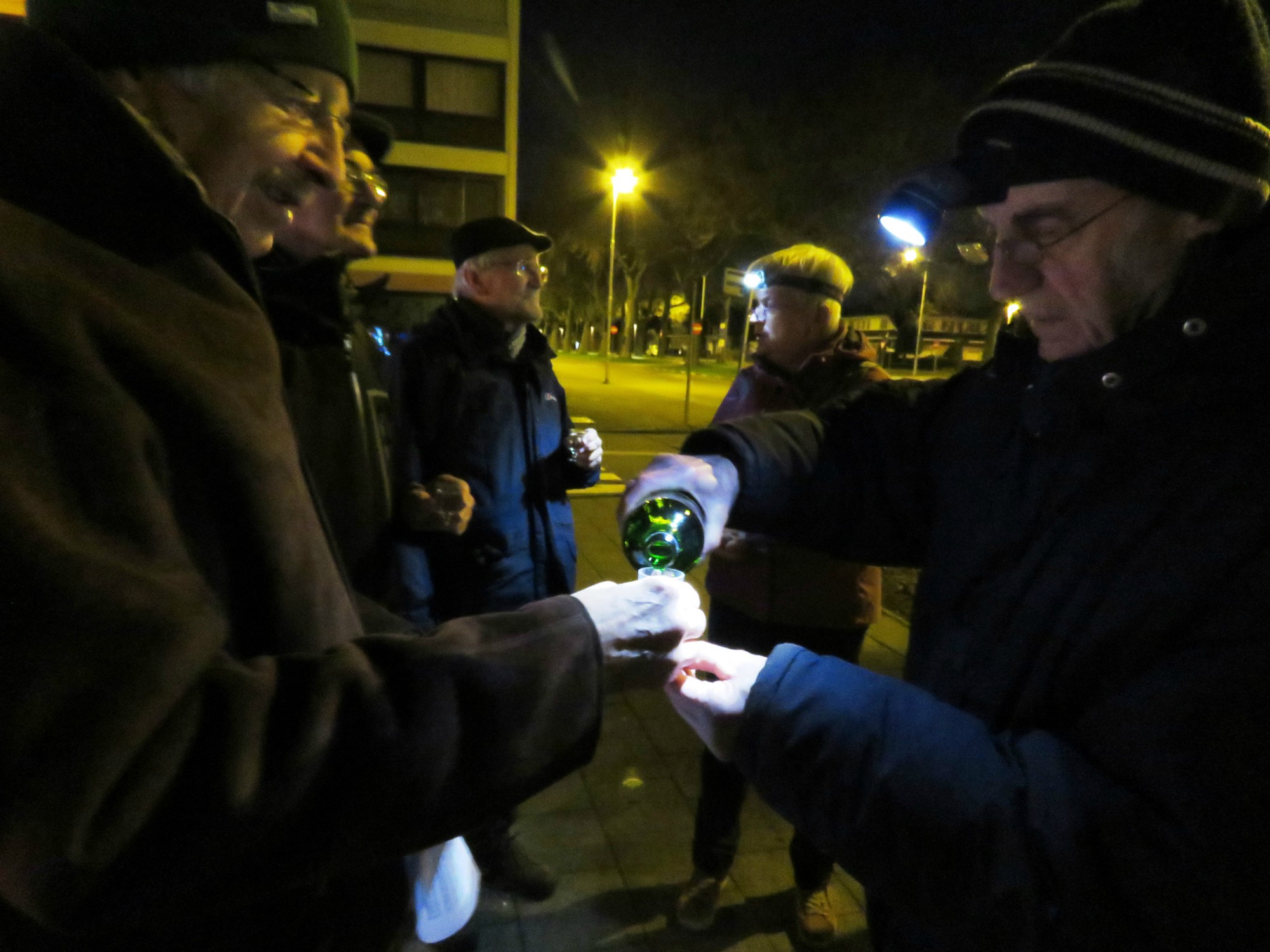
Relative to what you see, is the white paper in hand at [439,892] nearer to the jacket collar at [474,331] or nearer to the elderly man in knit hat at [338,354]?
the elderly man in knit hat at [338,354]

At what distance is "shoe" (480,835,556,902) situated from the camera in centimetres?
286

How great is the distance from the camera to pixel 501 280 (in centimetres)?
325

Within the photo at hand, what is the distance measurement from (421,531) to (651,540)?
5.20ft

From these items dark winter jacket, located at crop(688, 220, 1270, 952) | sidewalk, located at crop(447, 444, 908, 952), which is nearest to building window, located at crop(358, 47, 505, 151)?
sidewalk, located at crop(447, 444, 908, 952)

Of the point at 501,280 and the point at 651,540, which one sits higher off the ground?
the point at 501,280

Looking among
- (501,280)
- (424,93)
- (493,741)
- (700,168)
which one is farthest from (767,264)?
(700,168)

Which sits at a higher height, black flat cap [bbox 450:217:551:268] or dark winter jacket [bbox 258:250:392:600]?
black flat cap [bbox 450:217:551:268]

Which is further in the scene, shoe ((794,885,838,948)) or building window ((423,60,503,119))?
building window ((423,60,503,119))

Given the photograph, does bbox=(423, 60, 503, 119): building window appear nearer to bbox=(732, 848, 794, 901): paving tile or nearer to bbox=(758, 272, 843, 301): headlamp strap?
bbox=(758, 272, 843, 301): headlamp strap

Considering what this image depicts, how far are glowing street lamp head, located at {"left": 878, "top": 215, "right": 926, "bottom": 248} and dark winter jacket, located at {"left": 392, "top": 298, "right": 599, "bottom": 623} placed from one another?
5.82ft

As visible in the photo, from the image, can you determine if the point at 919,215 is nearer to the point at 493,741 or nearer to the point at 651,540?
the point at 651,540

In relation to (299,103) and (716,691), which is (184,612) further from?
(299,103)

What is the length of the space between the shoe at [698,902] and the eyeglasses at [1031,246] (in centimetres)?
251

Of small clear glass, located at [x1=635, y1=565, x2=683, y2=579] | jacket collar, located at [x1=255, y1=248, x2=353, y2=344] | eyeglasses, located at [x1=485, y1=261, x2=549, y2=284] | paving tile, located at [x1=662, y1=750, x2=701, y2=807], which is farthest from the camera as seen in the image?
paving tile, located at [x1=662, y1=750, x2=701, y2=807]
